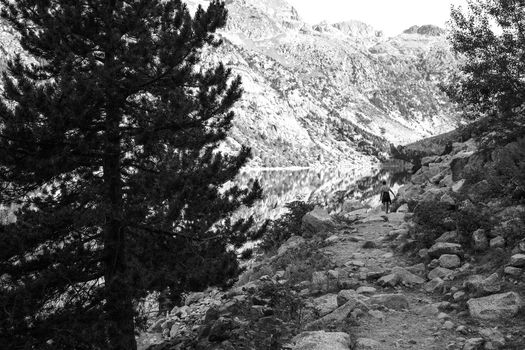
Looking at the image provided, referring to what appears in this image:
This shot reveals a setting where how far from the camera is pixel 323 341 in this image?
7.64 meters

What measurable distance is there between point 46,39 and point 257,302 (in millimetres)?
8606

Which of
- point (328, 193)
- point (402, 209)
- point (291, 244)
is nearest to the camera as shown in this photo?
point (291, 244)

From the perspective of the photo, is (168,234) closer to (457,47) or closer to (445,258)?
(445,258)

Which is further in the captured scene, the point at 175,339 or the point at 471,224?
the point at 175,339

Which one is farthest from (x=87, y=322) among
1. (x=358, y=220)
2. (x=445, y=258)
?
(x=358, y=220)

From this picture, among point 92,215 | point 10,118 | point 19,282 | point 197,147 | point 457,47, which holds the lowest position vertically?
point 19,282

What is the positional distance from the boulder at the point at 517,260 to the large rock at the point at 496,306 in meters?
1.08

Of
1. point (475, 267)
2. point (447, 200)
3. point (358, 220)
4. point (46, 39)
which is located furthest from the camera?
point (358, 220)

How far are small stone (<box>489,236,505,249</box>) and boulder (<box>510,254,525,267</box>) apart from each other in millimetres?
1373

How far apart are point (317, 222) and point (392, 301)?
37.5 feet

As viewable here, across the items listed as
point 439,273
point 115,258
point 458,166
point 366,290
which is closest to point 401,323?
point 366,290

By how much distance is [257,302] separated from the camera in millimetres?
11438

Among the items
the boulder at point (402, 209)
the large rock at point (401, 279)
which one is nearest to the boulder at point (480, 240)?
the large rock at point (401, 279)

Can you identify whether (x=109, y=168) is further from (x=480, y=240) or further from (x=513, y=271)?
(x=480, y=240)
